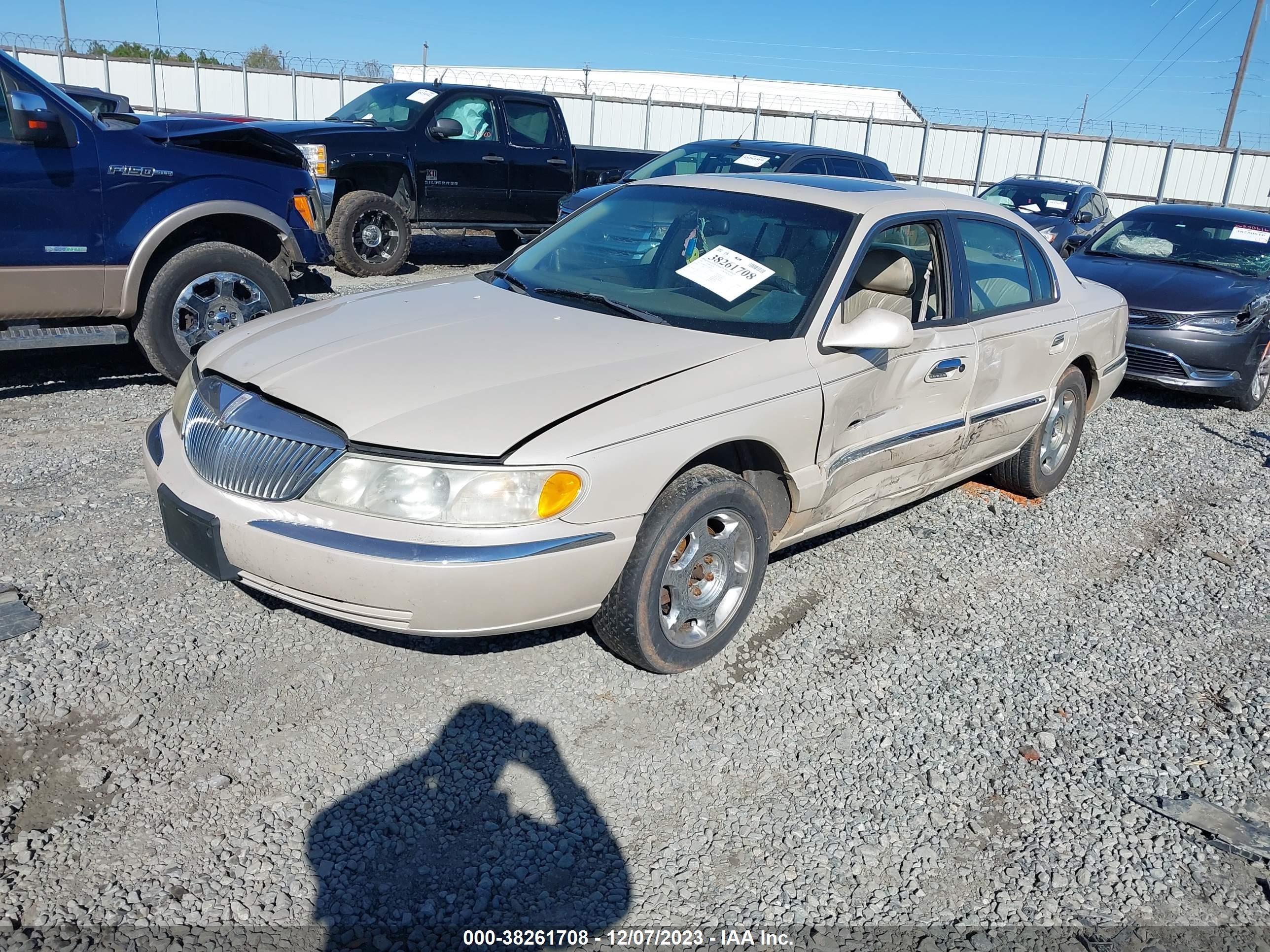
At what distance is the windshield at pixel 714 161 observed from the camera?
10.5m

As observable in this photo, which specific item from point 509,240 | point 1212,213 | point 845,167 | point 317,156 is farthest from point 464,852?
point 509,240

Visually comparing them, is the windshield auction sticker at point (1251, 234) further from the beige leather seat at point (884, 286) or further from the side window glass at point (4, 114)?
the side window glass at point (4, 114)

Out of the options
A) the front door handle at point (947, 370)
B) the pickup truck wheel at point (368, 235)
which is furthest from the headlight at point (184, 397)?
the pickup truck wheel at point (368, 235)

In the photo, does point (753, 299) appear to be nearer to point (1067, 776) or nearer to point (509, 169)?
point (1067, 776)

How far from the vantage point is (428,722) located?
316cm

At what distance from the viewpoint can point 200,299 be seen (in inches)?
241

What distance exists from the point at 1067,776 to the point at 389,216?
936cm

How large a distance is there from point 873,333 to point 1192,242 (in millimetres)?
6958

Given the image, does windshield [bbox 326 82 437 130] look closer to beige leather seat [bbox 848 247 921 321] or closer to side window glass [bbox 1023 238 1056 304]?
side window glass [bbox 1023 238 1056 304]

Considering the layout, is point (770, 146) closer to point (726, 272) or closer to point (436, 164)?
point (436, 164)

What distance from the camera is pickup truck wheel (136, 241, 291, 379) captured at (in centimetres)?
594

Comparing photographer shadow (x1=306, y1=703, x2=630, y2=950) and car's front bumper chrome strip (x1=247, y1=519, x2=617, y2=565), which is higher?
car's front bumper chrome strip (x1=247, y1=519, x2=617, y2=565)

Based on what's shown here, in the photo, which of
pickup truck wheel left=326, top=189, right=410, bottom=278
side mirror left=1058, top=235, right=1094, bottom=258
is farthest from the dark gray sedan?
pickup truck wheel left=326, top=189, right=410, bottom=278

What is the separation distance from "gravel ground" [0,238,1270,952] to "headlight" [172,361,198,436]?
70cm
